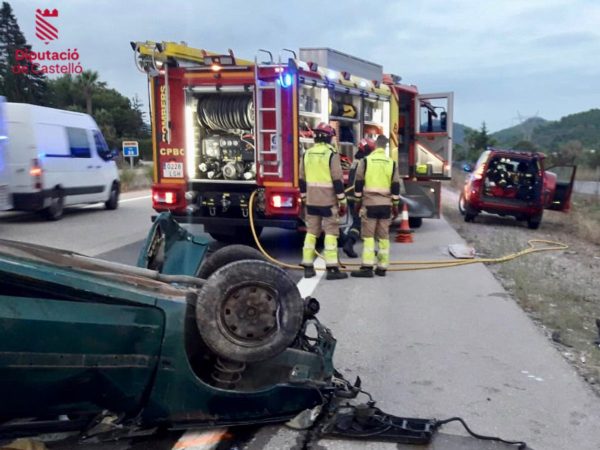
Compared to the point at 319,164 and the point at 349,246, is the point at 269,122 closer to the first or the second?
the point at 319,164

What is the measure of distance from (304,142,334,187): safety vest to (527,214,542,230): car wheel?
7618 millimetres

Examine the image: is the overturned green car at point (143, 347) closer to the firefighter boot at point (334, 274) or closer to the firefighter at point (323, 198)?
the firefighter boot at point (334, 274)

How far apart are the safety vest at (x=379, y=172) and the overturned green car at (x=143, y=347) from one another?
16.2 ft

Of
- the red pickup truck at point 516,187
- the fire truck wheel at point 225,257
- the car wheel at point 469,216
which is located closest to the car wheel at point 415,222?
the red pickup truck at point 516,187

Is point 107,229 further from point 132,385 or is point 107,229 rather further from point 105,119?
point 105,119

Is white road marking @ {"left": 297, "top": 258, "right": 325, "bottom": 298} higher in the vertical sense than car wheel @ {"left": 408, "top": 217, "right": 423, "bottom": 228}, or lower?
higher

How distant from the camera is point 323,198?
8.56 metres

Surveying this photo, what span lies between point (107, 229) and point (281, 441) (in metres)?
10.00

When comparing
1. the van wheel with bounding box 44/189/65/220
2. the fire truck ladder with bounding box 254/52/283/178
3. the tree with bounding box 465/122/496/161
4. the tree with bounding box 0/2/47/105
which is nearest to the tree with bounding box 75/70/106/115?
the tree with bounding box 0/2/47/105

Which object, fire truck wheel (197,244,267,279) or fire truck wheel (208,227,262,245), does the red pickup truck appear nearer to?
fire truck wheel (208,227,262,245)

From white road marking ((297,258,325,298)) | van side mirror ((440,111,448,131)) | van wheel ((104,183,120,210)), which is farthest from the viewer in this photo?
van wheel ((104,183,120,210))

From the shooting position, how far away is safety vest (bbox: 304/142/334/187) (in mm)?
8500

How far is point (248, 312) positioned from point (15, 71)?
50289 millimetres

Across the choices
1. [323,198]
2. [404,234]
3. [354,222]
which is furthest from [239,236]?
[404,234]
